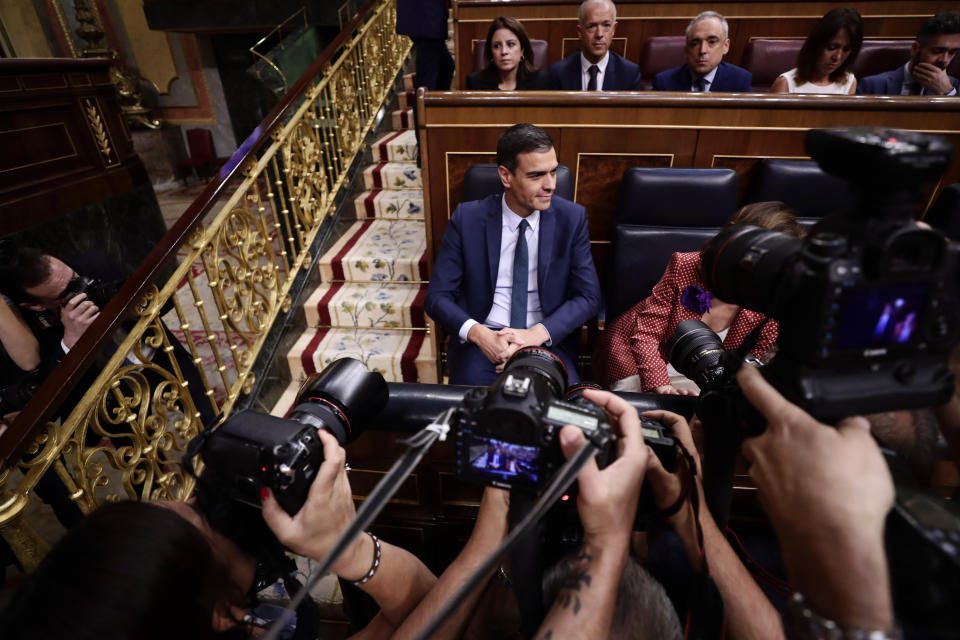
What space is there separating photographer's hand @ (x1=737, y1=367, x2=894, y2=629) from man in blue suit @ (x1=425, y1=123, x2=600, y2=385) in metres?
1.19

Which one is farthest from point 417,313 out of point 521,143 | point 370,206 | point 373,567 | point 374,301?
point 373,567

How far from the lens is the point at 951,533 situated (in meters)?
0.46

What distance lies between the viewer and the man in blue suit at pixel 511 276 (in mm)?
1791

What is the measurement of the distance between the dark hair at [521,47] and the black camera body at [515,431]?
2676mm

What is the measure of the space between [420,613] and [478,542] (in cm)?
A: 14

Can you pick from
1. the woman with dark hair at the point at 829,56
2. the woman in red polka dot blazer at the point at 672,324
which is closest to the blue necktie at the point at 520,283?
the woman in red polka dot blazer at the point at 672,324

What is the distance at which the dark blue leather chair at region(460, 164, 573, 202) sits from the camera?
195 cm

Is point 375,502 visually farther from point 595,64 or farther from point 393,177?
point 393,177

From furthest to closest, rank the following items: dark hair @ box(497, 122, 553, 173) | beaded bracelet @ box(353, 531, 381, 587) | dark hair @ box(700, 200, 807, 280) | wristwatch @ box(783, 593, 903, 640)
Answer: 1. dark hair @ box(497, 122, 553, 173)
2. dark hair @ box(700, 200, 807, 280)
3. beaded bracelet @ box(353, 531, 381, 587)
4. wristwatch @ box(783, 593, 903, 640)

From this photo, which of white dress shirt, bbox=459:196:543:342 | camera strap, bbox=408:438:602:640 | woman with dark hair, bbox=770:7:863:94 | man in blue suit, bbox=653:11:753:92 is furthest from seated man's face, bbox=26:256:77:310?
woman with dark hair, bbox=770:7:863:94

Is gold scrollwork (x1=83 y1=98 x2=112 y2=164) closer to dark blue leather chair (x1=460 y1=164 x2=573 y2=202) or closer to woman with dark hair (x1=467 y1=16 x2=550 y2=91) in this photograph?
woman with dark hair (x1=467 y1=16 x2=550 y2=91)

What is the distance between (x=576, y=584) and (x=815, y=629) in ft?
0.87

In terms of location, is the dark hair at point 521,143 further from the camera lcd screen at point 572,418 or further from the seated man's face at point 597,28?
the seated man's face at point 597,28

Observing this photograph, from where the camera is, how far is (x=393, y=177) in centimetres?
333
